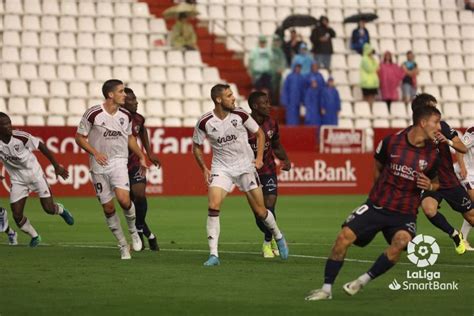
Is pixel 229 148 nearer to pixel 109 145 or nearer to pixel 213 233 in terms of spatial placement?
pixel 213 233

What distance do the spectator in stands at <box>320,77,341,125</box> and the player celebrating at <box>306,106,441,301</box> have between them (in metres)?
22.7

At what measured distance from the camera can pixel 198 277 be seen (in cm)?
1395

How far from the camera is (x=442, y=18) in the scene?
139ft

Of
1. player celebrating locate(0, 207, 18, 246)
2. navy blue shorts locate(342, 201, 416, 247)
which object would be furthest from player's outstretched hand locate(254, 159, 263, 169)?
player celebrating locate(0, 207, 18, 246)

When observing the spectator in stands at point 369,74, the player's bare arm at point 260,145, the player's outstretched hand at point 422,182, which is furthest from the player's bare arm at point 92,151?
the spectator in stands at point 369,74

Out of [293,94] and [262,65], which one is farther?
[262,65]

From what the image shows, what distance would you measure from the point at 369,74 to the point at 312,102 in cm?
318

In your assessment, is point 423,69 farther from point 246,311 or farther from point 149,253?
point 246,311

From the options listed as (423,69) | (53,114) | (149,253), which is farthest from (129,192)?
(423,69)

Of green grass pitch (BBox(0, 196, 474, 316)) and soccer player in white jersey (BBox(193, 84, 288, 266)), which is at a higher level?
soccer player in white jersey (BBox(193, 84, 288, 266))

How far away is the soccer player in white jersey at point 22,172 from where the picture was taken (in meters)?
18.2

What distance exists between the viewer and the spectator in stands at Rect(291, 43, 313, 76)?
35219 mm

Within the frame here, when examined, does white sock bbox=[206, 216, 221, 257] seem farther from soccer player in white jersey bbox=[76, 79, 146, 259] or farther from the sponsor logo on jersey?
soccer player in white jersey bbox=[76, 79, 146, 259]

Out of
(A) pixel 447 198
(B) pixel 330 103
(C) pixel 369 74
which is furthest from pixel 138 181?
(C) pixel 369 74
